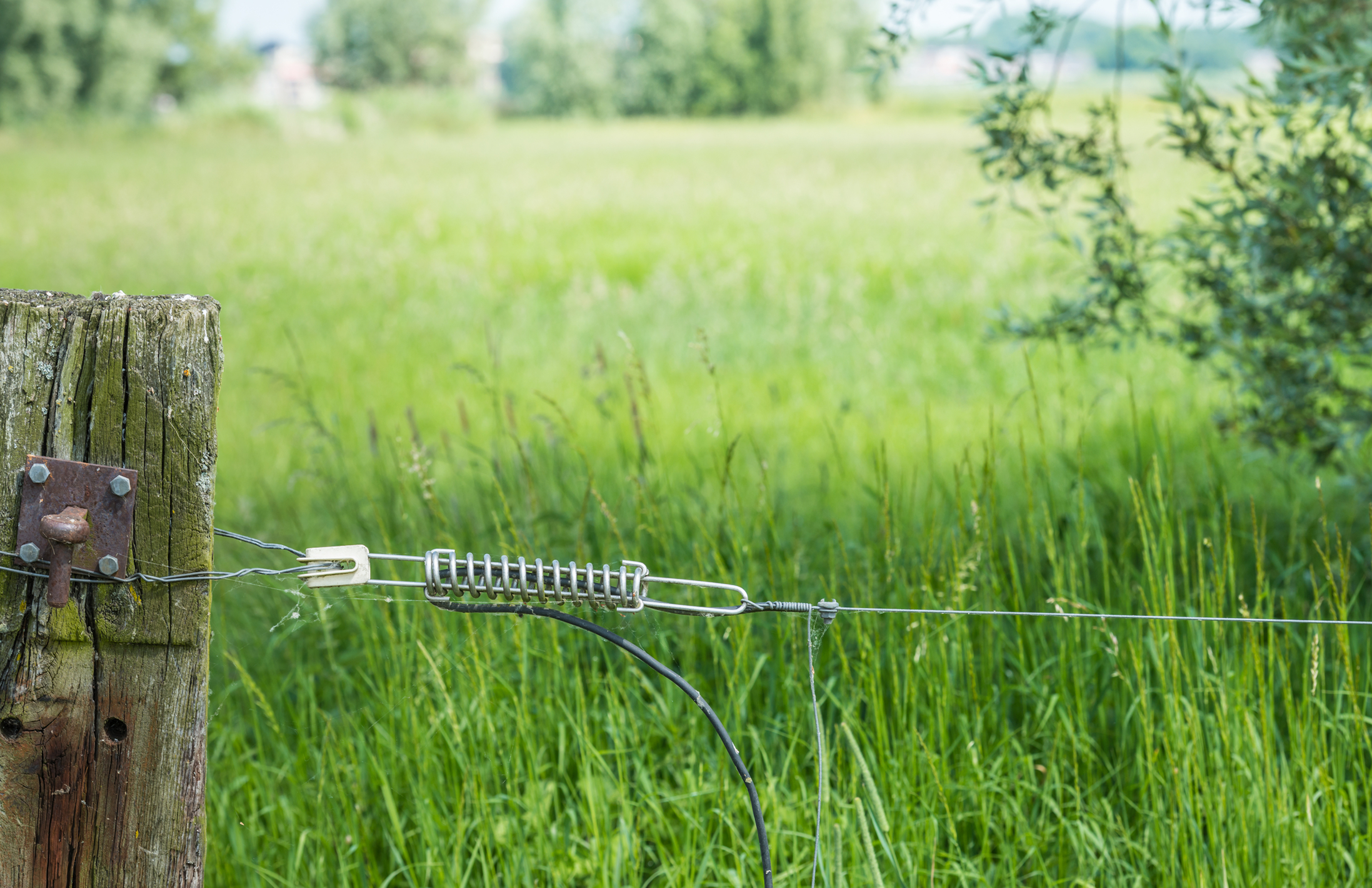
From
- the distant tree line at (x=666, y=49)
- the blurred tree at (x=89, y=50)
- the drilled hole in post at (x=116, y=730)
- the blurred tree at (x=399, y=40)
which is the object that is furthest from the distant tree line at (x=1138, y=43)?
the blurred tree at (x=399, y=40)

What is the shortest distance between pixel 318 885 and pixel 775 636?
49.7 inches

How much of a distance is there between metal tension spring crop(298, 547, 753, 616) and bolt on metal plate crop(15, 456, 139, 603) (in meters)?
0.24

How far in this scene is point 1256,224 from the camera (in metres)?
3.13

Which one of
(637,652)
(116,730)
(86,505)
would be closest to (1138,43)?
(637,652)

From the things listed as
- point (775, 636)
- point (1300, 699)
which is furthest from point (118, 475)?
point (1300, 699)

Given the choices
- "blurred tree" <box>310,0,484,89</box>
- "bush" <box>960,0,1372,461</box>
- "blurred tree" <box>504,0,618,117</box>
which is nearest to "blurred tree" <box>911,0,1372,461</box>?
"bush" <box>960,0,1372,461</box>

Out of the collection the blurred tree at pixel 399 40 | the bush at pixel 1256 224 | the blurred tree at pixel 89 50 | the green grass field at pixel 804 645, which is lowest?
the green grass field at pixel 804 645

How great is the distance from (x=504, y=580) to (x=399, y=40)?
3499 inches

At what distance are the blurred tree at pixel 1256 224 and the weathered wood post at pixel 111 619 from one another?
95.2 inches

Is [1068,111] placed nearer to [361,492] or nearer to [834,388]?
[834,388]

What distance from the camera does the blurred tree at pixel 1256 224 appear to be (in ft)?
9.23

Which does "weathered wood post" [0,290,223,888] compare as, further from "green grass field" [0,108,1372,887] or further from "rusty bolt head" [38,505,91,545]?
"green grass field" [0,108,1372,887]

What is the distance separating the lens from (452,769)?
2.32m

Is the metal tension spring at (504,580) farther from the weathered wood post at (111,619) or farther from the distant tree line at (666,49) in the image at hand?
the distant tree line at (666,49)
